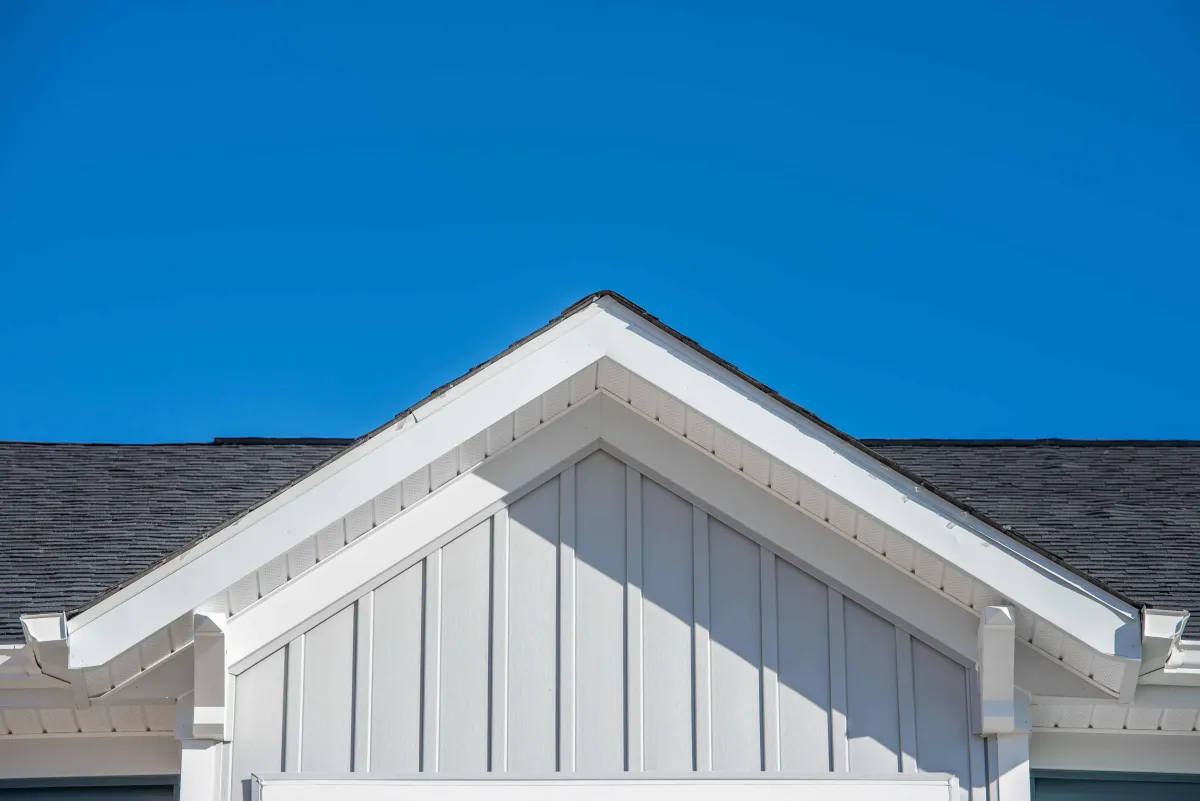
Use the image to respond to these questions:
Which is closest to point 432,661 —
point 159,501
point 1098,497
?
point 159,501

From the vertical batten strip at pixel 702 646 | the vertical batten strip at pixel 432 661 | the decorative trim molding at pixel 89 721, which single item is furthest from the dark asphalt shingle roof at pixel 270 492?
the vertical batten strip at pixel 702 646

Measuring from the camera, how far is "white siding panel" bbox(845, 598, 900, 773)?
16.6 feet

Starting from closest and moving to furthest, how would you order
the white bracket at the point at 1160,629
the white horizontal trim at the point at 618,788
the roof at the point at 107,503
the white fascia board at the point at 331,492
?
the white bracket at the point at 1160,629
the white fascia board at the point at 331,492
the white horizontal trim at the point at 618,788
the roof at the point at 107,503

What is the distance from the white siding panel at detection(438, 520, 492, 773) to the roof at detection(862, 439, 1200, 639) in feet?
9.05

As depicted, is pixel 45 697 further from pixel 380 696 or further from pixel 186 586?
pixel 380 696

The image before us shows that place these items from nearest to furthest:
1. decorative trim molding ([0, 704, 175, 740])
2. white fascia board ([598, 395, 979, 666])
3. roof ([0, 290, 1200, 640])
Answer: white fascia board ([598, 395, 979, 666]), decorative trim molding ([0, 704, 175, 740]), roof ([0, 290, 1200, 640])

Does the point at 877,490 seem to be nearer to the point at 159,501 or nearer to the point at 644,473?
the point at 644,473

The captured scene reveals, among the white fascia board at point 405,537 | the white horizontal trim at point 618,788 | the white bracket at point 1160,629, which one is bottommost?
the white horizontal trim at point 618,788

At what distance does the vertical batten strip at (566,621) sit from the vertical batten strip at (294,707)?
3.38 feet

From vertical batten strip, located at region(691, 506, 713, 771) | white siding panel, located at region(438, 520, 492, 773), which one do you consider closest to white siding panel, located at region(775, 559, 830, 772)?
vertical batten strip, located at region(691, 506, 713, 771)

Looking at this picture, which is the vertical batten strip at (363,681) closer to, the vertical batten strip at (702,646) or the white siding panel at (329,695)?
the white siding panel at (329,695)

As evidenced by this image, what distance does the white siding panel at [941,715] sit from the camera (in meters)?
5.04

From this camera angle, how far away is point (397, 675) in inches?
201

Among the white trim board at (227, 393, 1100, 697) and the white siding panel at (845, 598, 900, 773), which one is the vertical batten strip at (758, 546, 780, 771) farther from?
the white siding panel at (845, 598, 900, 773)
